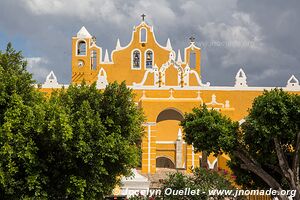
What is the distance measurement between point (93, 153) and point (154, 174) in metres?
13.0

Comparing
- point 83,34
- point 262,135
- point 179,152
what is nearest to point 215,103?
point 179,152

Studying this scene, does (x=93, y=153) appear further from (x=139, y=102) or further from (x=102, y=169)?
(x=139, y=102)

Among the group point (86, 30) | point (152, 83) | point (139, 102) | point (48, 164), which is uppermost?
point (86, 30)

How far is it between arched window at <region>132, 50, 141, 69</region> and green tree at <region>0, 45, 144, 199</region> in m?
20.8

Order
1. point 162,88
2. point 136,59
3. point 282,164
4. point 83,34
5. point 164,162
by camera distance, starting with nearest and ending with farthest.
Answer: point 282,164, point 162,88, point 164,162, point 136,59, point 83,34

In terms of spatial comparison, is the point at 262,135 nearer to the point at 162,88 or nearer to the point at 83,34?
the point at 162,88

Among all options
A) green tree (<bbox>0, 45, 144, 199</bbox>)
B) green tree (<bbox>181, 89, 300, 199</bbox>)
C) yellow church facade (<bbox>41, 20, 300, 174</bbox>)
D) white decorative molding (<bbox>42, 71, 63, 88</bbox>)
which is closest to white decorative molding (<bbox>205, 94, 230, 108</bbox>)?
yellow church facade (<bbox>41, 20, 300, 174</bbox>)

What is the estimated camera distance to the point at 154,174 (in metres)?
23.2

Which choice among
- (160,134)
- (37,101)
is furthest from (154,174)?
(37,101)

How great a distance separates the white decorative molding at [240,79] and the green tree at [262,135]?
47.8 feet

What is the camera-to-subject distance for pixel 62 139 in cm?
1009

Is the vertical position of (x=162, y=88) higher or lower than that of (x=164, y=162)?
higher

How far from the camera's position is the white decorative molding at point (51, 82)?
91.8 ft

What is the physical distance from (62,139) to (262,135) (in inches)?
209
